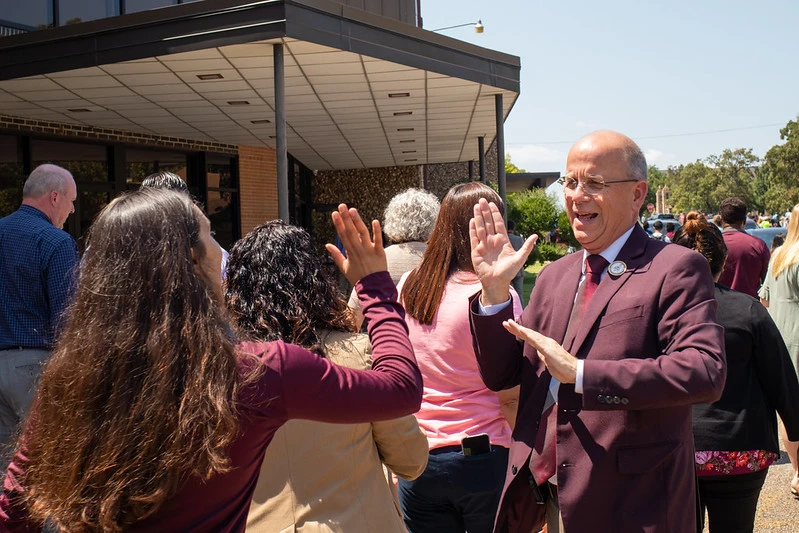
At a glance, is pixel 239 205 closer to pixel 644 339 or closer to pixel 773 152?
pixel 644 339

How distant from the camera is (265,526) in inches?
86.0

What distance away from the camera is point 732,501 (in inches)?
140

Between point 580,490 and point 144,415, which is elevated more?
point 144,415

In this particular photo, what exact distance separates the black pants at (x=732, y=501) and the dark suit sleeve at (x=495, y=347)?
152 cm

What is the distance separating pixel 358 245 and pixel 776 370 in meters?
2.49

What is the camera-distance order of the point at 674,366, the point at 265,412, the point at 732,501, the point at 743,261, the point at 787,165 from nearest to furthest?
the point at 265,412 → the point at 674,366 → the point at 732,501 → the point at 743,261 → the point at 787,165

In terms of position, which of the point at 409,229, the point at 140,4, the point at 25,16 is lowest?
the point at 409,229

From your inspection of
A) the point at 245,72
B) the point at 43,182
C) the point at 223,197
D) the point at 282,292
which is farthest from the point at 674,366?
the point at 223,197

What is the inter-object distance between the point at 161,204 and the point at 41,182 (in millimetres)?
3547

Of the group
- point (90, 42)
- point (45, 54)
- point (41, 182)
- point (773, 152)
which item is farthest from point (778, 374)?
point (773, 152)

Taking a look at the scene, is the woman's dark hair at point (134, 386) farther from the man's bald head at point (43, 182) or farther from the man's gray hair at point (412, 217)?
the man's bald head at point (43, 182)

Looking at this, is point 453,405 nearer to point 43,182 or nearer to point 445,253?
point 445,253

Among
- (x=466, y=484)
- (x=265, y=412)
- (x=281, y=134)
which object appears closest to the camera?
(x=265, y=412)

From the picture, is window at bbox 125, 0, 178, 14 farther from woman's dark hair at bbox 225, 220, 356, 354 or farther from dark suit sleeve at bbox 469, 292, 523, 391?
dark suit sleeve at bbox 469, 292, 523, 391
